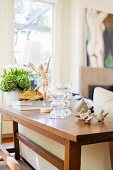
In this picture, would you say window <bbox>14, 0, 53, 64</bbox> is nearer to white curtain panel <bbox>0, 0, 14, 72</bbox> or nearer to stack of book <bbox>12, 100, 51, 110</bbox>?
white curtain panel <bbox>0, 0, 14, 72</bbox>

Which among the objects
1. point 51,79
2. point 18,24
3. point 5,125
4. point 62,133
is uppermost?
point 18,24

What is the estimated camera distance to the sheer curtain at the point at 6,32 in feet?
12.3

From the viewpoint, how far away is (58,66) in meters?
4.25

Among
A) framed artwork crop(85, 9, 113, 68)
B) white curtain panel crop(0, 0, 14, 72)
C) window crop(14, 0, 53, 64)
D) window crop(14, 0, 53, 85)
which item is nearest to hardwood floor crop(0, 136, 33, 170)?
window crop(14, 0, 53, 85)

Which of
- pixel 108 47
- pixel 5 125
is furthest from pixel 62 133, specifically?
pixel 108 47

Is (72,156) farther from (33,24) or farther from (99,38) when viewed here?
(99,38)

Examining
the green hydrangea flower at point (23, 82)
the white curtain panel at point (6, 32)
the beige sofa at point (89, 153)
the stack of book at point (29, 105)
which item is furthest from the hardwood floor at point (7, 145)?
the white curtain panel at point (6, 32)

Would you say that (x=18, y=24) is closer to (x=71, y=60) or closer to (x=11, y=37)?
(x=11, y=37)

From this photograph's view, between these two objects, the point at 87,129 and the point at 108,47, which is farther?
the point at 108,47

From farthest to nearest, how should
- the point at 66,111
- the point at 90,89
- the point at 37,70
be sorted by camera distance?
the point at 90,89 < the point at 37,70 < the point at 66,111

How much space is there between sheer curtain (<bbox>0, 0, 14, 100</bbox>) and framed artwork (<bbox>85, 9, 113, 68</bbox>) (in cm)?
135

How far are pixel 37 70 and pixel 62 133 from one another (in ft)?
3.88

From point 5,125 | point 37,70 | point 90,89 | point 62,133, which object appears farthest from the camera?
point 90,89

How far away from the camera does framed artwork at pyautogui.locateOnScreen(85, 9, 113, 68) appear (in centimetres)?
423
